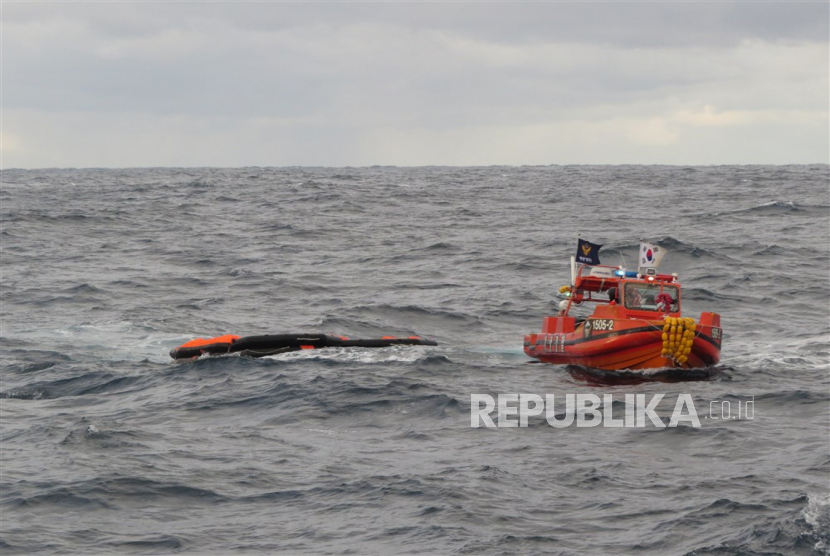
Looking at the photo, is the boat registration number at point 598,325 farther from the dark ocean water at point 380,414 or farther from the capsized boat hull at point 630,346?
the dark ocean water at point 380,414

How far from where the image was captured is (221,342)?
27.4 meters

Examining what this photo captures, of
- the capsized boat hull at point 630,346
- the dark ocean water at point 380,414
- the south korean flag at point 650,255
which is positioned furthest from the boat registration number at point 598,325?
the south korean flag at point 650,255

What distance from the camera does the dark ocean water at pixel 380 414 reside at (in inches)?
575

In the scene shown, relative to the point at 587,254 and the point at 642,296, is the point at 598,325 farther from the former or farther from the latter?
the point at 587,254

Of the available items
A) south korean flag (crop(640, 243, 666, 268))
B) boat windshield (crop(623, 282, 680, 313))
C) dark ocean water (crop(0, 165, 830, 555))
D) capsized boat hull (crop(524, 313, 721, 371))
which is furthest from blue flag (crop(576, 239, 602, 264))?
dark ocean water (crop(0, 165, 830, 555))

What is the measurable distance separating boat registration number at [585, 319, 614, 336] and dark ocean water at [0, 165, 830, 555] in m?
1.31

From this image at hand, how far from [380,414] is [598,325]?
731 cm

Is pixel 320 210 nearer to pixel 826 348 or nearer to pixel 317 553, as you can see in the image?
pixel 826 348

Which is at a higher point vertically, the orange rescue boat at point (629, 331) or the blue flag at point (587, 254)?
the blue flag at point (587, 254)

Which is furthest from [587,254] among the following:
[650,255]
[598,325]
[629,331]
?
[629,331]

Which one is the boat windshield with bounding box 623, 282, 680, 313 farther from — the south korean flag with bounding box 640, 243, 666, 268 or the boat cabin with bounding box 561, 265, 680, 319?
the south korean flag with bounding box 640, 243, 666, 268

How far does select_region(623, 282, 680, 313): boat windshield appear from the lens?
27172 mm

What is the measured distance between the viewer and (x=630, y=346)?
2536 centimetres

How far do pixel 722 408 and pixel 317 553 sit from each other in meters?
10.8
